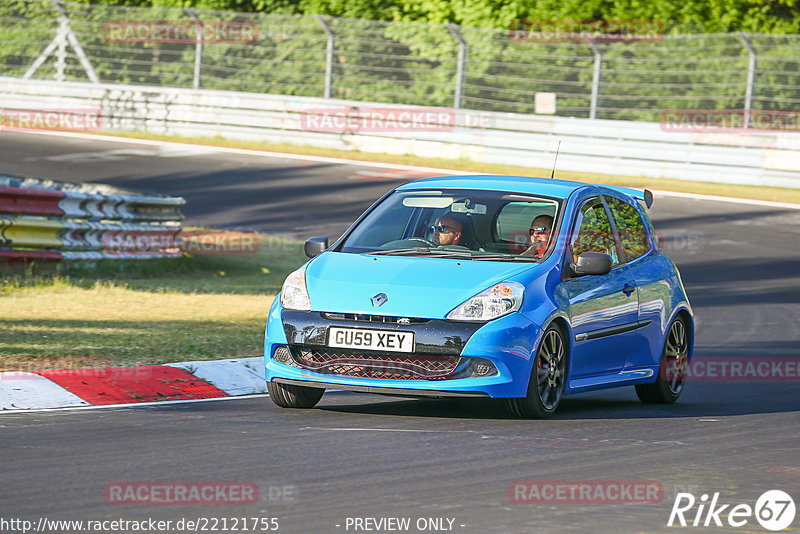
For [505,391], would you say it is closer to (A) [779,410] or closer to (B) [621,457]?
(B) [621,457]

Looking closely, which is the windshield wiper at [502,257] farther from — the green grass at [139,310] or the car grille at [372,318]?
the green grass at [139,310]

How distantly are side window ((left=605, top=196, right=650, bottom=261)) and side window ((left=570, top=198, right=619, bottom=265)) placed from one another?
175mm

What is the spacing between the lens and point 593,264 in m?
Answer: 8.48

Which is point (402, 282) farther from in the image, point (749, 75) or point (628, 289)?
point (749, 75)

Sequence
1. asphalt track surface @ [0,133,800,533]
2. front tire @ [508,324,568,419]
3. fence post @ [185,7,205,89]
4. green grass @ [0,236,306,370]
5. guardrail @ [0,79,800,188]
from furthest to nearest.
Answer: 1. fence post @ [185,7,205,89]
2. guardrail @ [0,79,800,188]
3. green grass @ [0,236,306,370]
4. front tire @ [508,324,568,419]
5. asphalt track surface @ [0,133,800,533]

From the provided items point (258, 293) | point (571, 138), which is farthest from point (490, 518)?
point (571, 138)

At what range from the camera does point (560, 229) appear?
8.77 meters

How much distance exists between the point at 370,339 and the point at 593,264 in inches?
A: 61.7

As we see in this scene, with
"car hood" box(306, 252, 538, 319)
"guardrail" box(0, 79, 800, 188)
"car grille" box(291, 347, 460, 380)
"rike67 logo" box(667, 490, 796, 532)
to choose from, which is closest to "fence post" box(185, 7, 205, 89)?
"guardrail" box(0, 79, 800, 188)

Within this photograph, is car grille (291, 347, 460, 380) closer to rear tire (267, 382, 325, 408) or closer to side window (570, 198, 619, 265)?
rear tire (267, 382, 325, 408)

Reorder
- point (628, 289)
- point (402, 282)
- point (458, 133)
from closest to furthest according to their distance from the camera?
point (402, 282)
point (628, 289)
point (458, 133)

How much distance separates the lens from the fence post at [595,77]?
92.0ft

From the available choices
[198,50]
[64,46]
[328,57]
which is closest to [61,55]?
[64,46]

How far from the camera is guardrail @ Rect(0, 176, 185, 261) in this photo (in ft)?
47.4
